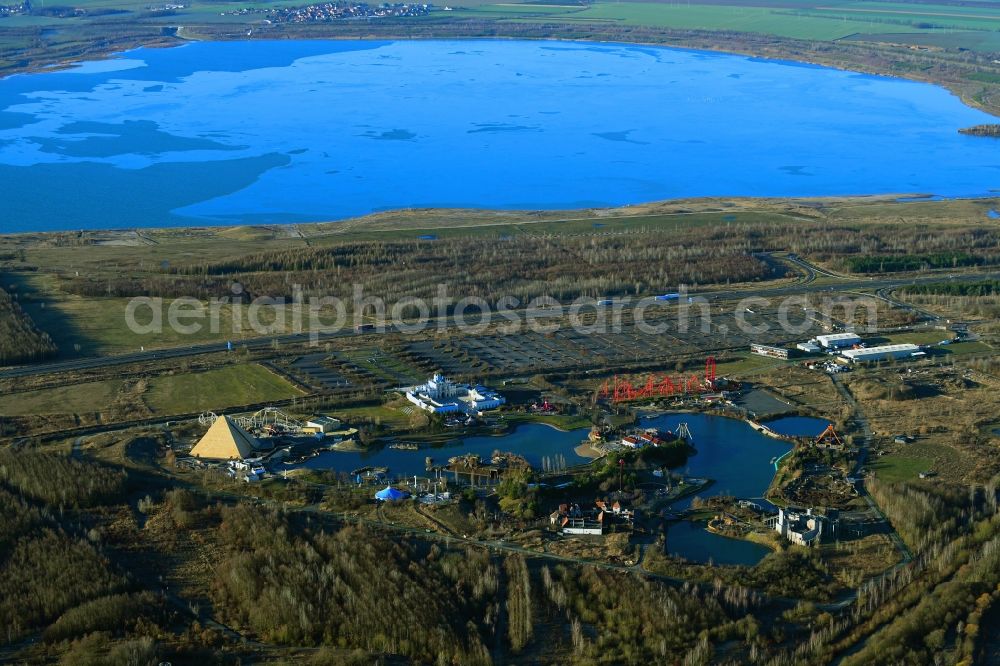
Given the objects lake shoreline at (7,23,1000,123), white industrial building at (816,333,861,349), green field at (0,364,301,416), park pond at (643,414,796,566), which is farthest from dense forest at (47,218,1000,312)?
lake shoreline at (7,23,1000,123)

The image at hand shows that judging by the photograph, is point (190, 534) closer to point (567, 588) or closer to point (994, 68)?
point (567, 588)

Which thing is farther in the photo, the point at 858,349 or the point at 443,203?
the point at 443,203

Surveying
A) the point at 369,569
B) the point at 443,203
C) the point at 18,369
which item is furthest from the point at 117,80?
the point at 369,569

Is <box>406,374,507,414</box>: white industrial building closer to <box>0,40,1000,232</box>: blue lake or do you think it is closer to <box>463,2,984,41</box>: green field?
<box>0,40,1000,232</box>: blue lake

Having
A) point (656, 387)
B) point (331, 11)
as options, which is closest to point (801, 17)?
point (331, 11)

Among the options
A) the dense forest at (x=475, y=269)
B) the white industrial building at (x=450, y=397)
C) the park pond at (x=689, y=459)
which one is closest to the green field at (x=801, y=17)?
the dense forest at (x=475, y=269)

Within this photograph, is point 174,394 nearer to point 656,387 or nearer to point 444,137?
point 656,387
